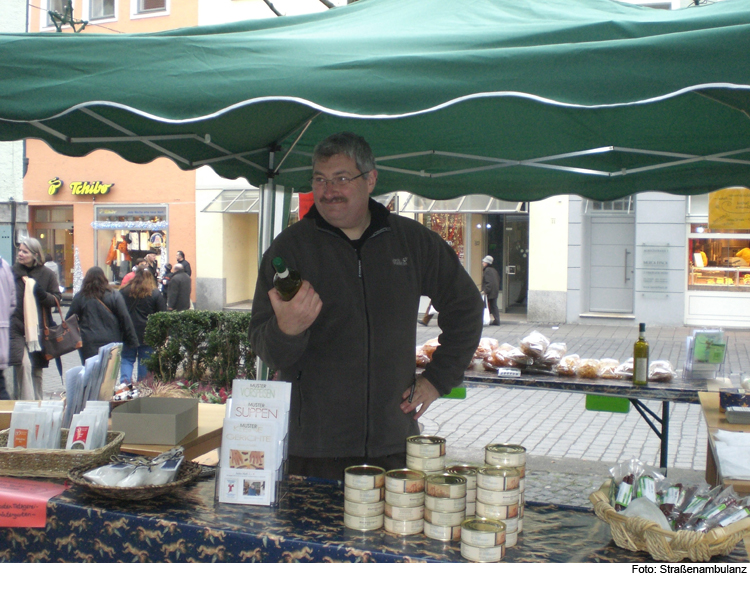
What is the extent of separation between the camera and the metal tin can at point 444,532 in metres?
1.96

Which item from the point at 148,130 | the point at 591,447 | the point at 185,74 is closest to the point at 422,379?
the point at 185,74

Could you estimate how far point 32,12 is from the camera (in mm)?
21938

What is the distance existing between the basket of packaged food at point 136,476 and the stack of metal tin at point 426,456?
2.57 feet

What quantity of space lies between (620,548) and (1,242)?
42.8 feet

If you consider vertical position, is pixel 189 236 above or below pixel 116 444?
above

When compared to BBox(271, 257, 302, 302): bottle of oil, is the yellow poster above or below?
above

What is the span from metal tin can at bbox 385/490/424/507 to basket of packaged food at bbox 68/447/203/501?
77cm

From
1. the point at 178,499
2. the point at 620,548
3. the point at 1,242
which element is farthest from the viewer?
the point at 1,242

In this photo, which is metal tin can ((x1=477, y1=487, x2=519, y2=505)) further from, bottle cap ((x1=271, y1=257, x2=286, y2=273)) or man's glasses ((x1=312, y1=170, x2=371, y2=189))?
man's glasses ((x1=312, y1=170, x2=371, y2=189))

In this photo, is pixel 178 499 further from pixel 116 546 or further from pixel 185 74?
pixel 185 74

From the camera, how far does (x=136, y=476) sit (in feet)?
7.73

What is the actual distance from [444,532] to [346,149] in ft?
4.61

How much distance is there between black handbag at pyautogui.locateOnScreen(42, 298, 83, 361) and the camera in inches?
270

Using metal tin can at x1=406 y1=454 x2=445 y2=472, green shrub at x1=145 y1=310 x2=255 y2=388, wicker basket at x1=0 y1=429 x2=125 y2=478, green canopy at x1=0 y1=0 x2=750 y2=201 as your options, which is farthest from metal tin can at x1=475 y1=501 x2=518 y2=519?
green shrub at x1=145 y1=310 x2=255 y2=388
